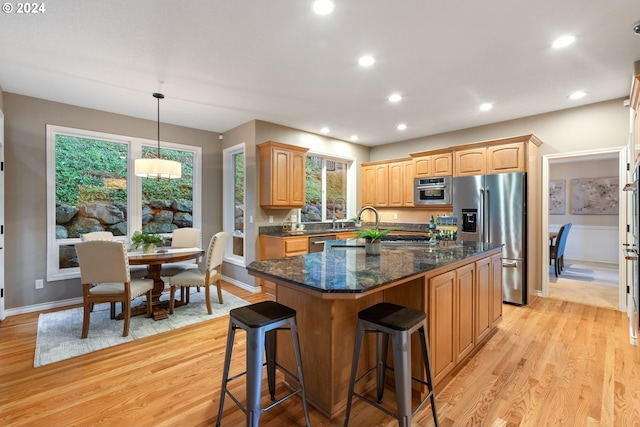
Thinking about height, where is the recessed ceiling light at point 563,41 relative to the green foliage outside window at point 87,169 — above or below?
above

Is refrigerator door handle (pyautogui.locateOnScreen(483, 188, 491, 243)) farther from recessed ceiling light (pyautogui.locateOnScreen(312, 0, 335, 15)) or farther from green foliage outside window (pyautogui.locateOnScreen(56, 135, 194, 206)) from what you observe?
green foliage outside window (pyautogui.locateOnScreen(56, 135, 194, 206))

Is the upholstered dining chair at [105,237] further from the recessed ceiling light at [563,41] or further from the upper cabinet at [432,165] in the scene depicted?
the recessed ceiling light at [563,41]

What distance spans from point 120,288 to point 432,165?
4.87 metres

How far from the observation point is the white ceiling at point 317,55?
7.06ft

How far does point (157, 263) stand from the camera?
3.36m

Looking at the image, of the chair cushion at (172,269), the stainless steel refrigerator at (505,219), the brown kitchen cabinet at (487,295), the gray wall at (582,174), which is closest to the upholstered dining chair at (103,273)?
the chair cushion at (172,269)

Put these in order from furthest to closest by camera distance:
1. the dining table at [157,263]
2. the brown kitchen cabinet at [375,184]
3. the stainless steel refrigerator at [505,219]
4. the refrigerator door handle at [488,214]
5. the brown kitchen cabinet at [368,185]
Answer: the brown kitchen cabinet at [368,185] < the brown kitchen cabinet at [375,184] < the refrigerator door handle at [488,214] < the stainless steel refrigerator at [505,219] < the dining table at [157,263]

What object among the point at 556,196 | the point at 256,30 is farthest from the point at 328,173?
the point at 556,196

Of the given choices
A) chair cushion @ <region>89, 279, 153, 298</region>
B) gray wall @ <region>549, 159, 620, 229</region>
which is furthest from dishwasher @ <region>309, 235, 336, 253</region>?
gray wall @ <region>549, 159, 620, 229</region>

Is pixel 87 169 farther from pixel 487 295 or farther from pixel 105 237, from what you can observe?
pixel 487 295

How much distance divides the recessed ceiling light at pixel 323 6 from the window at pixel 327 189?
3626 mm

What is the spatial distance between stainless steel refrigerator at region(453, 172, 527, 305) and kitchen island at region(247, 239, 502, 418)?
70.9 inches

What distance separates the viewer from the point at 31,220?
3.78 meters

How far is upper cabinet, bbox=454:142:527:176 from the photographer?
411cm
